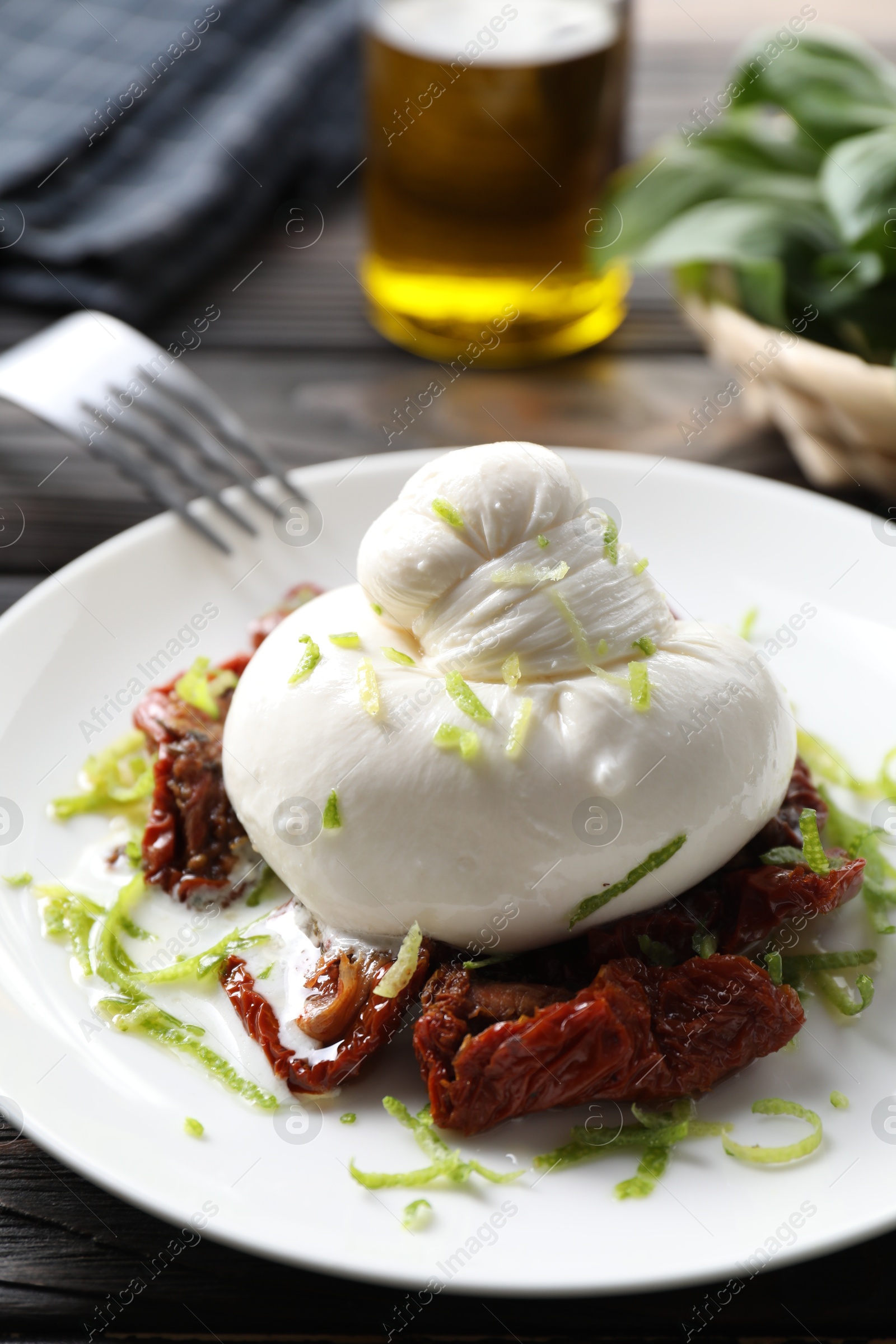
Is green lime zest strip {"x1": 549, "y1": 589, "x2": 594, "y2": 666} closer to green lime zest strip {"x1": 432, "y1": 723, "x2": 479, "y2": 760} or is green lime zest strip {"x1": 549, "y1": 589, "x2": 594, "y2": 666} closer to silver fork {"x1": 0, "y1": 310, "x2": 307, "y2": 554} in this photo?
green lime zest strip {"x1": 432, "y1": 723, "x2": 479, "y2": 760}

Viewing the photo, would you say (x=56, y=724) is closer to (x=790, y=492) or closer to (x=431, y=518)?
(x=431, y=518)

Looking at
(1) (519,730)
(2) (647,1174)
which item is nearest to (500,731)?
(1) (519,730)

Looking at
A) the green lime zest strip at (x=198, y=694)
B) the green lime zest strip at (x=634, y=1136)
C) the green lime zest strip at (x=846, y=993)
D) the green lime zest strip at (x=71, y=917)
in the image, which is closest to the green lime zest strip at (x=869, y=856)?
the green lime zest strip at (x=846, y=993)

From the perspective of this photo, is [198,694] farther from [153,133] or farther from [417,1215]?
[153,133]

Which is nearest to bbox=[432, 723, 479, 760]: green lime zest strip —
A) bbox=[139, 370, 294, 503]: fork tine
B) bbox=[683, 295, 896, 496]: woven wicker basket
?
bbox=[139, 370, 294, 503]: fork tine

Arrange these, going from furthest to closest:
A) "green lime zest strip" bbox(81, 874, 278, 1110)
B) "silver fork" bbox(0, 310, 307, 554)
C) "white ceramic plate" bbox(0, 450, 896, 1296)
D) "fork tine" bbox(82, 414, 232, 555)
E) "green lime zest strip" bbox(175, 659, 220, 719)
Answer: "silver fork" bbox(0, 310, 307, 554) → "fork tine" bbox(82, 414, 232, 555) → "green lime zest strip" bbox(175, 659, 220, 719) → "green lime zest strip" bbox(81, 874, 278, 1110) → "white ceramic plate" bbox(0, 450, 896, 1296)

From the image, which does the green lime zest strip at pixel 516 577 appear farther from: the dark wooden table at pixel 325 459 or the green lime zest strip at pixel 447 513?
the dark wooden table at pixel 325 459
